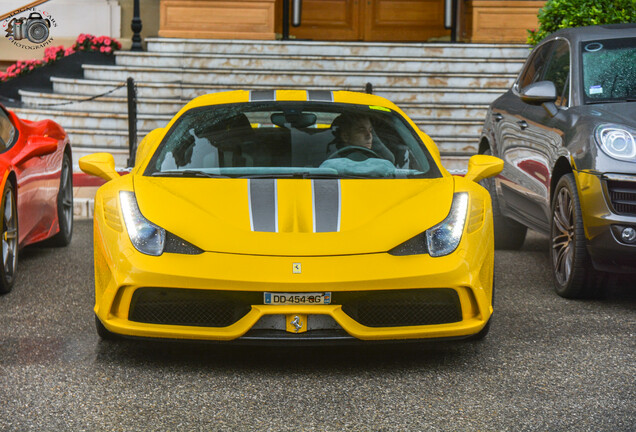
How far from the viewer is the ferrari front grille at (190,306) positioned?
479 cm

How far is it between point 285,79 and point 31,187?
26.4 feet

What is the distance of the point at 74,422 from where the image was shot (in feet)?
13.6

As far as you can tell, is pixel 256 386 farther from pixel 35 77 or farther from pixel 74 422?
pixel 35 77

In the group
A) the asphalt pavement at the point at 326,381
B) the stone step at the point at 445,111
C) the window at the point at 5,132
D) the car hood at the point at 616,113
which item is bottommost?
the asphalt pavement at the point at 326,381

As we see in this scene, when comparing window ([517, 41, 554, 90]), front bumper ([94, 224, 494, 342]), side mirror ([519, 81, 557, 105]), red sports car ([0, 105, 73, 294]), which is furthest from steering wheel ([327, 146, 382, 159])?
window ([517, 41, 554, 90])

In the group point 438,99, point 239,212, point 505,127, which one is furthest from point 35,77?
point 239,212

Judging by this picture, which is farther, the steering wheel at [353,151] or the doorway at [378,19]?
the doorway at [378,19]

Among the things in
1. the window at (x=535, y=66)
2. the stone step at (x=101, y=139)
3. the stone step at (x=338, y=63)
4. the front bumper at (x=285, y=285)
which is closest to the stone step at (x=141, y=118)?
the stone step at (x=101, y=139)

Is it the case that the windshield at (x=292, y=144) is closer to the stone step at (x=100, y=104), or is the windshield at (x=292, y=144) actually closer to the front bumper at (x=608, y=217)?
the front bumper at (x=608, y=217)

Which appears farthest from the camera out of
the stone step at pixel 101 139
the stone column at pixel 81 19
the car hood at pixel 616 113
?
the stone column at pixel 81 19

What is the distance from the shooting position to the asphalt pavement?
4.21 metres

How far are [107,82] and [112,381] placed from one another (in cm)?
1117

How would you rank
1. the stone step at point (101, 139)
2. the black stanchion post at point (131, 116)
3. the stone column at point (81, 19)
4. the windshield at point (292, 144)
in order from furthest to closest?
the stone column at point (81, 19), the stone step at point (101, 139), the black stanchion post at point (131, 116), the windshield at point (292, 144)

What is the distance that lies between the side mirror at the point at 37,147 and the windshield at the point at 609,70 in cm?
377
